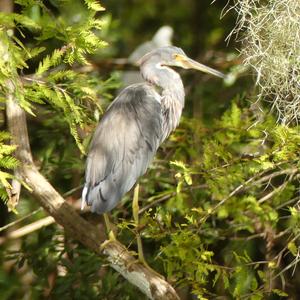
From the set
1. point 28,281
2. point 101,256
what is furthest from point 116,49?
point 101,256

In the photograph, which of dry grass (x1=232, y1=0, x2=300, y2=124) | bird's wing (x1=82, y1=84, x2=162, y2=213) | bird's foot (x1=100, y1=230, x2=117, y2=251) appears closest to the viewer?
dry grass (x1=232, y1=0, x2=300, y2=124)

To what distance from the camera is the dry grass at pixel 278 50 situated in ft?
7.38

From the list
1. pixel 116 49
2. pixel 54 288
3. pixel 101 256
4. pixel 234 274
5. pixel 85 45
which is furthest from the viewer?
pixel 116 49

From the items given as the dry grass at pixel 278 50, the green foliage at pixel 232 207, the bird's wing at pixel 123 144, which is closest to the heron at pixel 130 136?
the bird's wing at pixel 123 144

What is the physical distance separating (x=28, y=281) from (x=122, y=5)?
176 cm

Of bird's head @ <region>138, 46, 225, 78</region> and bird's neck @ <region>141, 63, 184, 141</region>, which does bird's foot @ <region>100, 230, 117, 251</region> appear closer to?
bird's neck @ <region>141, 63, 184, 141</region>

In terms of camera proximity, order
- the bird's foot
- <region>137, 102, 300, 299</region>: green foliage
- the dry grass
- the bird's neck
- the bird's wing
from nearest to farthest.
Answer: the dry grass, <region>137, 102, 300, 299</region>: green foliage, the bird's foot, the bird's wing, the bird's neck

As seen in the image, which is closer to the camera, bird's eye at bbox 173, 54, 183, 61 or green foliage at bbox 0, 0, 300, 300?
green foliage at bbox 0, 0, 300, 300

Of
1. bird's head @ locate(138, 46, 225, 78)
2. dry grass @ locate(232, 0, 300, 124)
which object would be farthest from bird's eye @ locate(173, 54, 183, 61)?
dry grass @ locate(232, 0, 300, 124)

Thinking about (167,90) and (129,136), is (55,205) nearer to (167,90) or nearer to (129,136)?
(129,136)

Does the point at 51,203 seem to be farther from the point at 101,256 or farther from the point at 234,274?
the point at 234,274

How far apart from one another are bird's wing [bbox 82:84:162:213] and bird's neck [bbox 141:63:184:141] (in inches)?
3.3

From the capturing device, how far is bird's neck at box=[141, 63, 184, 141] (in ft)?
9.59

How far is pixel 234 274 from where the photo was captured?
256cm
